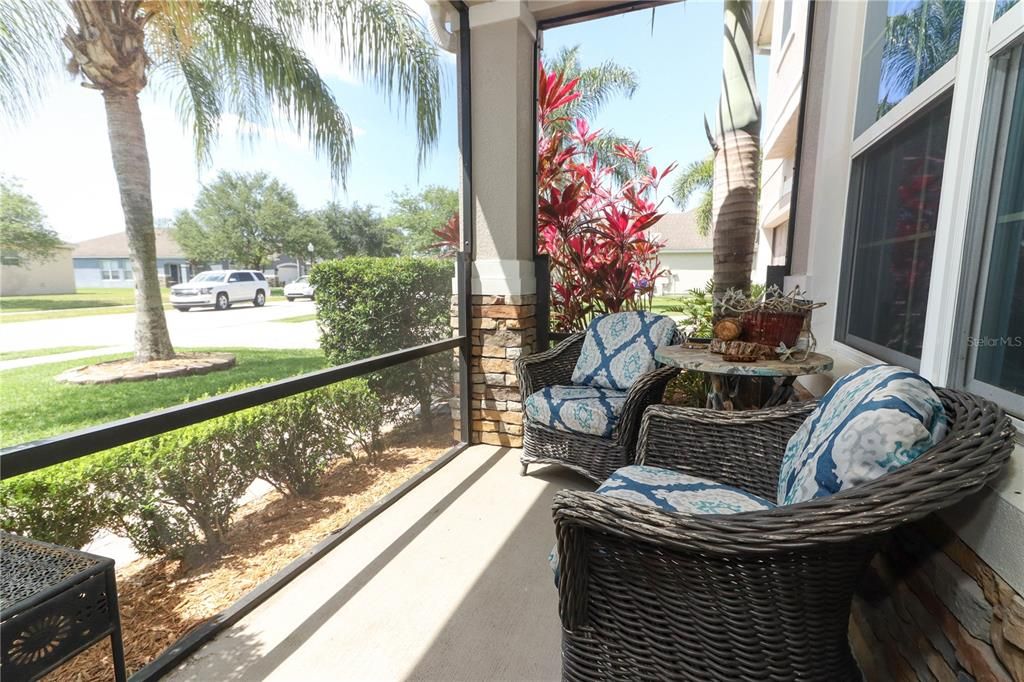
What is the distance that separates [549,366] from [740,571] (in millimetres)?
2137

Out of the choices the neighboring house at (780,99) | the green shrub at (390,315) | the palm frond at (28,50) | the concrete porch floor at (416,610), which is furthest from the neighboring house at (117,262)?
the neighboring house at (780,99)

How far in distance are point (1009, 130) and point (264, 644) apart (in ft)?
8.41

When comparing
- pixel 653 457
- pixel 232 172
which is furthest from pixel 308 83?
pixel 653 457

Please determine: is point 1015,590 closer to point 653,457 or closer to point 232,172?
point 653,457

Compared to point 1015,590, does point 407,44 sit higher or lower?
higher

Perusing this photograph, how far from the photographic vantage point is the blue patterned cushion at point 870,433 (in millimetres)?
814

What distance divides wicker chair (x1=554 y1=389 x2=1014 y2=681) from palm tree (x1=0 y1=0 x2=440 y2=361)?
1.73 meters

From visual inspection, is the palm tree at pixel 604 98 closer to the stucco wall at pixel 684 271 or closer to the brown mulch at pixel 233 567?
the stucco wall at pixel 684 271

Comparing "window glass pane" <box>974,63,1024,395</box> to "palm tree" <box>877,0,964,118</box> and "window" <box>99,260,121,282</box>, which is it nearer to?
"palm tree" <box>877,0,964,118</box>

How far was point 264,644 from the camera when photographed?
5.10 ft

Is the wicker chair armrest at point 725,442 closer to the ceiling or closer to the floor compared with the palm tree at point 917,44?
closer to the floor

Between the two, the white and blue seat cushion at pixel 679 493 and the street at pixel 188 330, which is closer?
the white and blue seat cushion at pixel 679 493

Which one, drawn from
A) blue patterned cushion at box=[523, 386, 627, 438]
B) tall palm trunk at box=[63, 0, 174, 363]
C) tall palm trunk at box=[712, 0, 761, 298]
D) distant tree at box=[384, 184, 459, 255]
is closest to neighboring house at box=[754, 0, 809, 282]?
tall palm trunk at box=[712, 0, 761, 298]

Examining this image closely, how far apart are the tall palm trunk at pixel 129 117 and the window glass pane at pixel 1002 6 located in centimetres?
245
